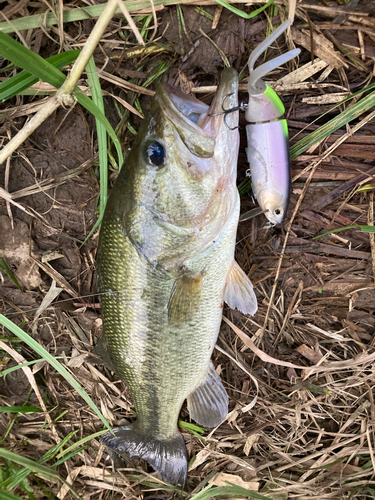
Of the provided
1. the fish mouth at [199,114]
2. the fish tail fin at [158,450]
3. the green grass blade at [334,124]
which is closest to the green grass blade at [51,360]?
the fish tail fin at [158,450]

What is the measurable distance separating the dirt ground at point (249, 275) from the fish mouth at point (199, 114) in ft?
1.21

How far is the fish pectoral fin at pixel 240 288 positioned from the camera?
1807 millimetres

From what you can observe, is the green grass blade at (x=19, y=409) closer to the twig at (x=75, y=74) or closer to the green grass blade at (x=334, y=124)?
the twig at (x=75, y=74)

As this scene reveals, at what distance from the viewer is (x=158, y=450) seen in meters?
2.02

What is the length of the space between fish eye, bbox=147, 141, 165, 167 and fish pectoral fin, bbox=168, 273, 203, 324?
2.04ft

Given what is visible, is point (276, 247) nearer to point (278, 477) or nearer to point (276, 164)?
point (276, 164)

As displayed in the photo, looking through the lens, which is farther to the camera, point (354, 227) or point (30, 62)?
point (354, 227)

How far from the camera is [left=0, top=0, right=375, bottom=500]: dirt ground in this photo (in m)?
1.78

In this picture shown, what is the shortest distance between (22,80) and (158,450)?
247 cm

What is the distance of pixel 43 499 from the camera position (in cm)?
235

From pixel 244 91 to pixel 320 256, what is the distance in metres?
1.16

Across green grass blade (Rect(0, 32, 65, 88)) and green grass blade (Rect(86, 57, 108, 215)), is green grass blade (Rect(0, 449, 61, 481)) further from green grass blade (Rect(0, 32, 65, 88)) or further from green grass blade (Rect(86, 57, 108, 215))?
green grass blade (Rect(0, 32, 65, 88))

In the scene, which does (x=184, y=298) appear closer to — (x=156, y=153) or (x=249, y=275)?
(x=249, y=275)

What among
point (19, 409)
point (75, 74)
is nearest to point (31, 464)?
point (19, 409)
